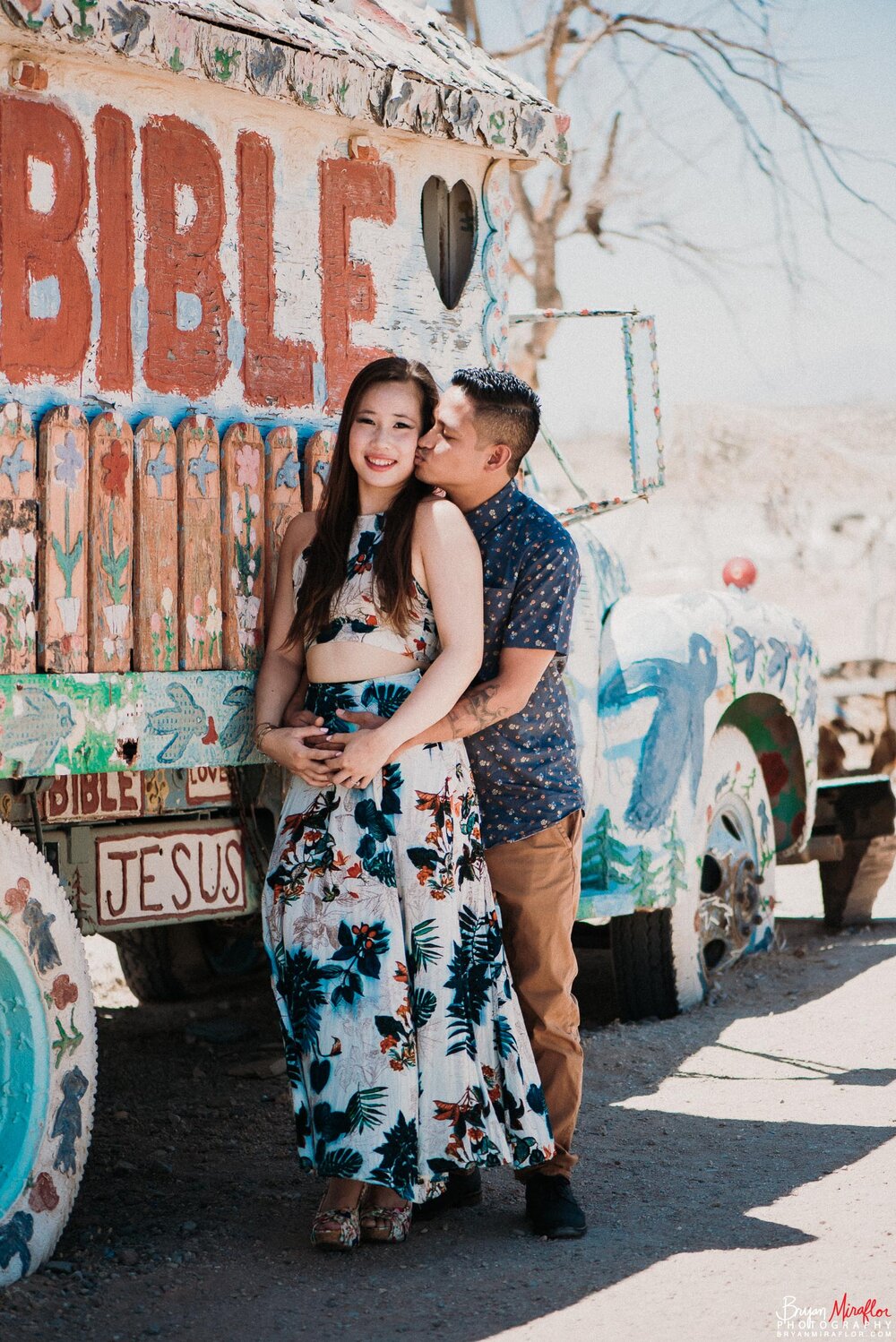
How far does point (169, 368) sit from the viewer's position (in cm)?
337

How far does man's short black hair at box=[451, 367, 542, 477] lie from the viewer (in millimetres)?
3365

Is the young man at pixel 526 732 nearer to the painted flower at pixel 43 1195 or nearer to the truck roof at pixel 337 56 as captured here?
the truck roof at pixel 337 56

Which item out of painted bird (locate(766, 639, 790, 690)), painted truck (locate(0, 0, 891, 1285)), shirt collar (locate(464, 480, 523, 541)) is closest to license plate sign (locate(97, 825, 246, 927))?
painted truck (locate(0, 0, 891, 1285))

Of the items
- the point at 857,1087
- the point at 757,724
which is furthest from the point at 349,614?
the point at 757,724

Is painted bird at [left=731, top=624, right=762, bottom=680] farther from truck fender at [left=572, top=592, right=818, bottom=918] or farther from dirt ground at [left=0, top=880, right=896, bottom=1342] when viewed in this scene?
dirt ground at [left=0, top=880, right=896, bottom=1342]

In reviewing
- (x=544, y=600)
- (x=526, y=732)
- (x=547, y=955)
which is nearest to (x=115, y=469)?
(x=544, y=600)

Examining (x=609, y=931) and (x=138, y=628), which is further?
(x=609, y=931)

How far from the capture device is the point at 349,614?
10.8 ft

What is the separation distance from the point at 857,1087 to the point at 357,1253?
1.95m

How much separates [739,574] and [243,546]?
10.4 ft

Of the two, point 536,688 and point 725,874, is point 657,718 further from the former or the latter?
point 536,688

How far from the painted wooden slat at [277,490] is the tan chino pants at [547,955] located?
A: 0.82 metres

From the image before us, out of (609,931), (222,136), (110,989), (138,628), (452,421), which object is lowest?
(110,989)

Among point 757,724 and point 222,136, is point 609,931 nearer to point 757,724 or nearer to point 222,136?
point 757,724
